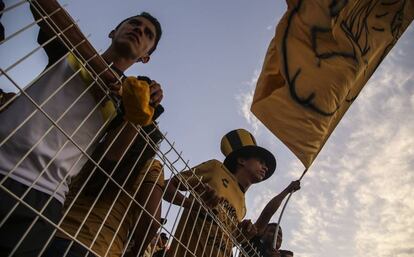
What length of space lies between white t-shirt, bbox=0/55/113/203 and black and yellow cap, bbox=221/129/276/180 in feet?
8.16

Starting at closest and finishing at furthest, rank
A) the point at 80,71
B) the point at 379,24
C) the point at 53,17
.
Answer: the point at 53,17 < the point at 80,71 < the point at 379,24

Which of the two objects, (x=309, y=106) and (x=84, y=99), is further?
(x=309, y=106)

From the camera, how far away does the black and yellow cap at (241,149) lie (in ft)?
13.3

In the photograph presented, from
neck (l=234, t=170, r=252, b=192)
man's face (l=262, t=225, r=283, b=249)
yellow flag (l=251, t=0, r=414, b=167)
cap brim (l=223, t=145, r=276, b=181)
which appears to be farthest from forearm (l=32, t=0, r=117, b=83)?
man's face (l=262, t=225, r=283, b=249)

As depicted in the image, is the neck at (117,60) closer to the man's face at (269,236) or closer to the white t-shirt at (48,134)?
the white t-shirt at (48,134)

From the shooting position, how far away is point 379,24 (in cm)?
376

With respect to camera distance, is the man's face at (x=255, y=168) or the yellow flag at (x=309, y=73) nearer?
the yellow flag at (x=309, y=73)

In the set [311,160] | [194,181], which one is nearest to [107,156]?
[194,181]

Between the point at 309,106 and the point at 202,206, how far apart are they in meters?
1.40

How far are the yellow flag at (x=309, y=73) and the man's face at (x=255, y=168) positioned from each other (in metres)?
0.93

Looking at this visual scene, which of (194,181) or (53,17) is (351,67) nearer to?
(194,181)

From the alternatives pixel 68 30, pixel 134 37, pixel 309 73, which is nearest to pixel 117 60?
pixel 134 37

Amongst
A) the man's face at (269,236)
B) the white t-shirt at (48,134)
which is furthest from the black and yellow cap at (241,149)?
the white t-shirt at (48,134)

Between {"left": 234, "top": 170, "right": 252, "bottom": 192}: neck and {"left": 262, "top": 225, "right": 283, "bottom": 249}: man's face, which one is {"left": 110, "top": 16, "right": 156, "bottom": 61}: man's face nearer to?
{"left": 234, "top": 170, "right": 252, "bottom": 192}: neck
